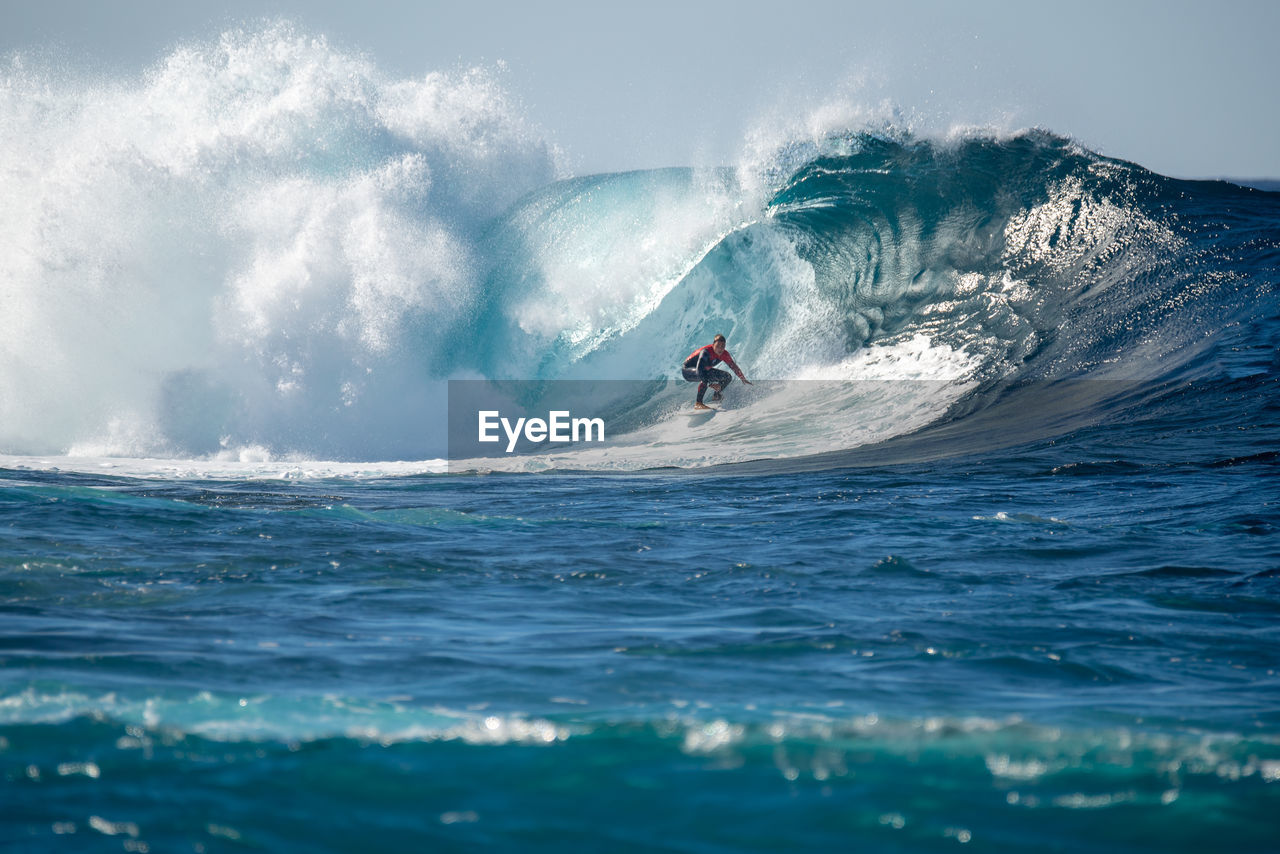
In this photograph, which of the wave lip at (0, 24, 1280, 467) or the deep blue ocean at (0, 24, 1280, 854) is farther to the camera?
the wave lip at (0, 24, 1280, 467)

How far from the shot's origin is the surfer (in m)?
12.9

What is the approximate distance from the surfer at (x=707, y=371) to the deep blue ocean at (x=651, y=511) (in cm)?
48

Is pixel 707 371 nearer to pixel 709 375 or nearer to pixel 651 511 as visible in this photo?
pixel 709 375

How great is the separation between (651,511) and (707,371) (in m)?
5.61

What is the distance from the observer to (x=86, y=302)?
15094 millimetres

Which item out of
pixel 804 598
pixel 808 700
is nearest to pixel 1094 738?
pixel 808 700

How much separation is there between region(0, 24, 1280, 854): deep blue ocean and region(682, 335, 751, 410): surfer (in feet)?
1.59

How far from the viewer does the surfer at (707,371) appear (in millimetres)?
12883

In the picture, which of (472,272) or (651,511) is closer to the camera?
(651,511)

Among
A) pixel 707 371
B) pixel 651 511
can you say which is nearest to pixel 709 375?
pixel 707 371

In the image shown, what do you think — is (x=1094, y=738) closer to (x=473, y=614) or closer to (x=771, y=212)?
(x=473, y=614)

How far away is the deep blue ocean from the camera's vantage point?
2.62 metres

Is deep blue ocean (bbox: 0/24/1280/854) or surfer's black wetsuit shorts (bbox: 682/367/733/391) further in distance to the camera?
surfer's black wetsuit shorts (bbox: 682/367/733/391)

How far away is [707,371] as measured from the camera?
42.4 feet
